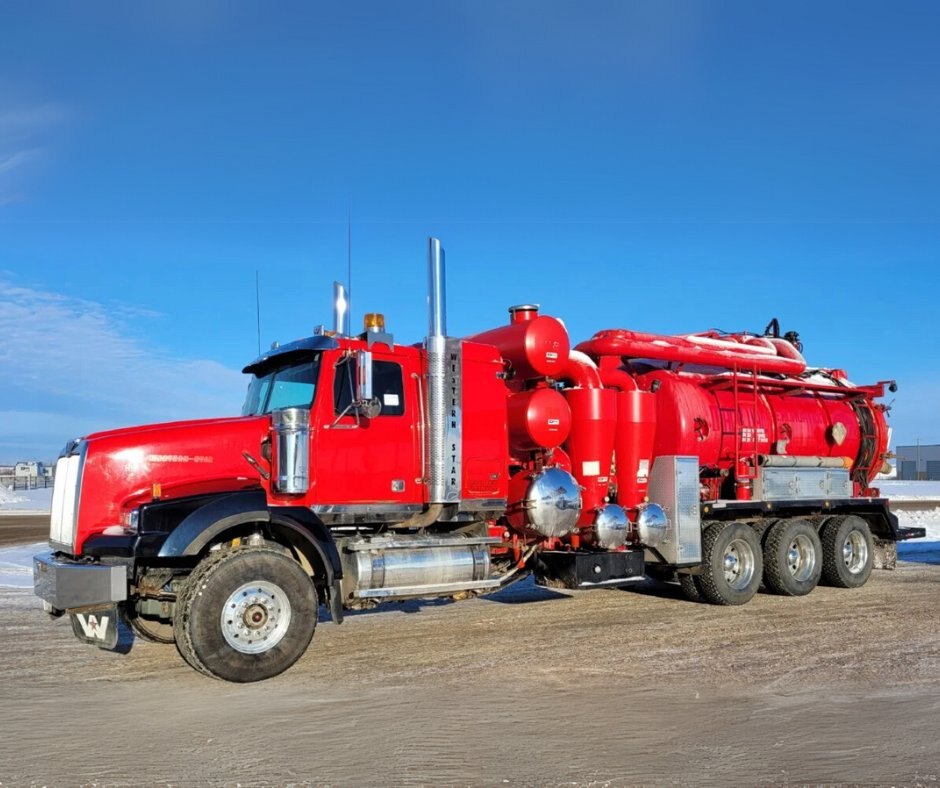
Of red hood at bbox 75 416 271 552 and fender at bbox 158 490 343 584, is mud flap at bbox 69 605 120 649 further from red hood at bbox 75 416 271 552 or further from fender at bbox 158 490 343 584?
fender at bbox 158 490 343 584

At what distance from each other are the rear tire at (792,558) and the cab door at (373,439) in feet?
19.3

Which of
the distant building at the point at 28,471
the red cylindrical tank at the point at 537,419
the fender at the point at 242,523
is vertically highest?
the distant building at the point at 28,471

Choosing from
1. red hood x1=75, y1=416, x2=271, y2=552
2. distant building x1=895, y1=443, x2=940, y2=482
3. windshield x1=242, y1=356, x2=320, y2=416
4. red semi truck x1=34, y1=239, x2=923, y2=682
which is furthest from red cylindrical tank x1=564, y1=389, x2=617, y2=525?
distant building x1=895, y1=443, x2=940, y2=482

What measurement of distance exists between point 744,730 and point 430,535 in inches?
159

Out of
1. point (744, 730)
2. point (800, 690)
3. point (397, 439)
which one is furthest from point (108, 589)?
point (800, 690)

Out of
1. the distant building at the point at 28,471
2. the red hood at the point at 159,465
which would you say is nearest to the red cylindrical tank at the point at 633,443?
the red hood at the point at 159,465

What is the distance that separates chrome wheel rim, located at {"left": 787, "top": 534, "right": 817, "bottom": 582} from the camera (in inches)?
494

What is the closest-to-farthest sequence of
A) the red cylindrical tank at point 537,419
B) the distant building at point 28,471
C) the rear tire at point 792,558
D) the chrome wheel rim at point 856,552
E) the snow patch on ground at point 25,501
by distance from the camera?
the red cylindrical tank at point 537,419 → the rear tire at point 792,558 → the chrome wheel rim at point 856,552 → the snow patch on ground at point 25,501 → the distant building at point 28,471

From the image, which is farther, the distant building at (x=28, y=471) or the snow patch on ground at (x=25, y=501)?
the distant building at (x=28, y=471)

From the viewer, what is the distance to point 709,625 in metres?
10.0

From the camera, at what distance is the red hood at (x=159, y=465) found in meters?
7.42

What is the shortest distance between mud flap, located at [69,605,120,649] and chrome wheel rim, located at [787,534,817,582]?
9.25 meters

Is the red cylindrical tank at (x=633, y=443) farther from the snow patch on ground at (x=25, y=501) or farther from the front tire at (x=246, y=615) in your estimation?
the snow patch on ground at (x=25, y=501)

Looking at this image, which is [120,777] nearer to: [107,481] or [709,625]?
[107,481]
